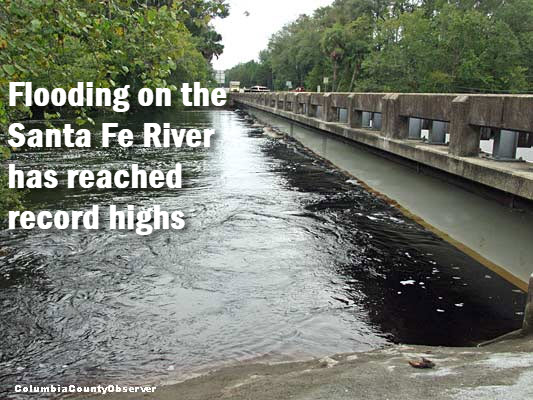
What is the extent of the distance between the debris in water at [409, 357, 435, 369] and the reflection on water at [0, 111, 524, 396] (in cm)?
121

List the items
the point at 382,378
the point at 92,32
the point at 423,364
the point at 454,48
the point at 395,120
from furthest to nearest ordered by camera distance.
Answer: the point at 454,48
the point at 395,120
the point at 92,32
the point at 423,364
the point at 382,378

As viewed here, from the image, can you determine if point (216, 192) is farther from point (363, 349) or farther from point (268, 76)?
point (268, 76)

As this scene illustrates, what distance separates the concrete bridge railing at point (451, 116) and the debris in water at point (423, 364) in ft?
13.9

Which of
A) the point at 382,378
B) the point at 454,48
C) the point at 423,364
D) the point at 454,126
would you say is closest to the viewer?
the point at 382,378

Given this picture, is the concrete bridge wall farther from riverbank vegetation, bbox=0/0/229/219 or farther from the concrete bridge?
riverbank vegetation, bbox=0/0/229/219

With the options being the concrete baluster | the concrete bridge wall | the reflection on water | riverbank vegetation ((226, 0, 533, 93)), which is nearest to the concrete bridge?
the concrete bridge wall

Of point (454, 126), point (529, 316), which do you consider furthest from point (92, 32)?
point (454, 126)

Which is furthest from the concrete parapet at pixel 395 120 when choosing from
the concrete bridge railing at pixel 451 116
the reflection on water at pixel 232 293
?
the reflection on water at pixel 232 293

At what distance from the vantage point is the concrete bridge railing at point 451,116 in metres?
7.79

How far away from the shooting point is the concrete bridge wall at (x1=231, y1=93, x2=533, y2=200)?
296 inches

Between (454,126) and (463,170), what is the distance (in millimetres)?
868

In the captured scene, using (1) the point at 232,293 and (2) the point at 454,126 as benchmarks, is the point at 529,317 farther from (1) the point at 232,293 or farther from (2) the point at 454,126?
(2) the point at 454,126

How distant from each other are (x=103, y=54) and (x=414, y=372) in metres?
4.45

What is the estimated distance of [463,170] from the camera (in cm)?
877
